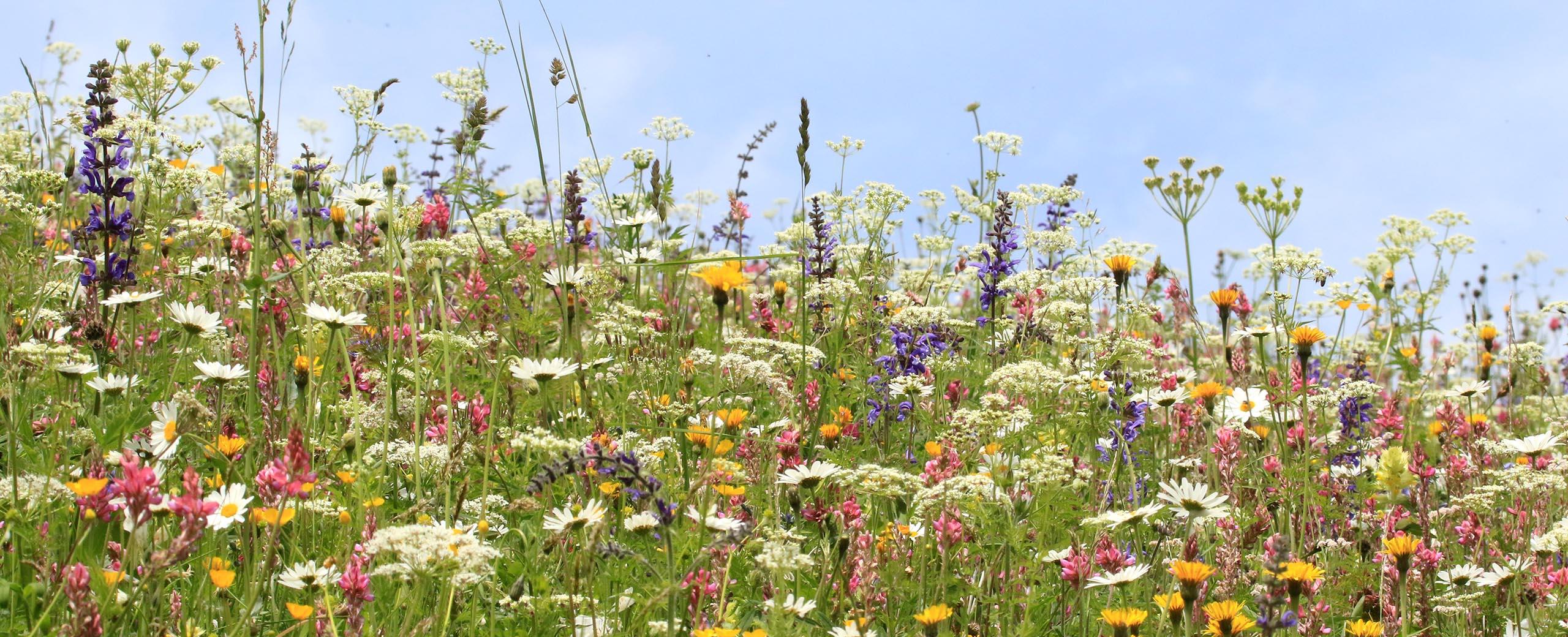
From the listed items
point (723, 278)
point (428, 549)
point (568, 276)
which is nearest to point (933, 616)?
point (428, 549)

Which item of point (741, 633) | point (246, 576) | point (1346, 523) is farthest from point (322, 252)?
point (1346, 523)

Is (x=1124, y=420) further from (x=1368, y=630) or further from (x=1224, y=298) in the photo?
(x=1368, y=630)

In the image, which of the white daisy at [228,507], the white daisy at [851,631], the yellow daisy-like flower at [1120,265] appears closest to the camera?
the white daisy at [851,631]

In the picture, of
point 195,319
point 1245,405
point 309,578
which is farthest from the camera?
point 1245,405

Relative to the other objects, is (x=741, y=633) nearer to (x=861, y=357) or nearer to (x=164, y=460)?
(x=164, y=460)

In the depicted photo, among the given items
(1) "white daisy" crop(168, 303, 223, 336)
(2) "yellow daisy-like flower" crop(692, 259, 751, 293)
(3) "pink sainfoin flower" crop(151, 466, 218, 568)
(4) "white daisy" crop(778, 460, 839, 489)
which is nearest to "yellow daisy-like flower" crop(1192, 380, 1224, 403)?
(2) "yellow daisy-like flower" crop(692, 259, 751, 293)

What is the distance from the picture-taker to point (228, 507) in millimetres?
2482

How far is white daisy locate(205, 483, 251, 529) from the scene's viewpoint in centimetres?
237

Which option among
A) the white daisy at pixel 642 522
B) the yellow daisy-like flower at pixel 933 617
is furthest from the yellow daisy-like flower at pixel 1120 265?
the white daisy at pixel 642 522

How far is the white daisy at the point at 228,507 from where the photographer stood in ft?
7.78

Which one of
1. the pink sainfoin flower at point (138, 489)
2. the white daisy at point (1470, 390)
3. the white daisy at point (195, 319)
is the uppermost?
the white daisy at point (195, 319)

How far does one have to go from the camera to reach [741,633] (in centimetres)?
242

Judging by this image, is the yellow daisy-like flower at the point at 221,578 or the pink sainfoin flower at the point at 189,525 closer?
the pink sainfoin flower at the point at 189,525

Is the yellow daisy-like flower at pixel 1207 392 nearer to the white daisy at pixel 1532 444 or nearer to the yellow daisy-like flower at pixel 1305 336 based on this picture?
the yellow daisy-like flower at pixel 1305 336
